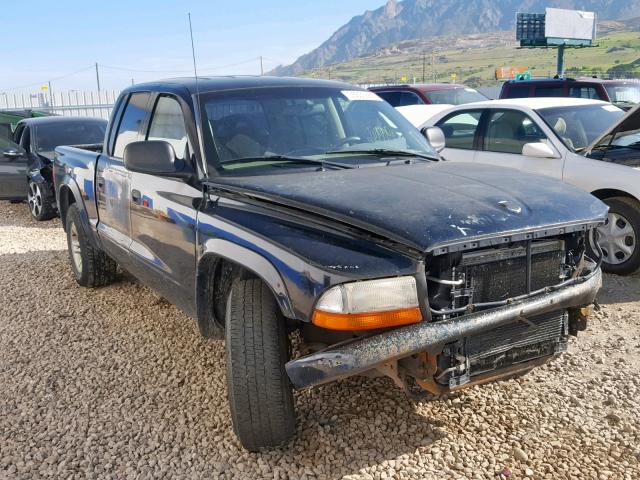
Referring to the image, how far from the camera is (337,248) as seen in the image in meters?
2.64

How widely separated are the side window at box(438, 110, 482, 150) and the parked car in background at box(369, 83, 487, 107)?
17.0ft

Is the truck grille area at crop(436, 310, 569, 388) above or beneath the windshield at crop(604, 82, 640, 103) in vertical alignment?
beneath

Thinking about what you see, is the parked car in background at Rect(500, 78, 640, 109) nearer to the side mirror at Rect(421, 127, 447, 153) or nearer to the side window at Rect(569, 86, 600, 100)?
the side window at Rect(569, 86, 600, 100)

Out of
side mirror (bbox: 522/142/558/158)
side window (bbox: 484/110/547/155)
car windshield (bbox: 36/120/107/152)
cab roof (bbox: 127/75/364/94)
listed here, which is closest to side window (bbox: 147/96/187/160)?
cab roof (bbox: 127/75/364/94)

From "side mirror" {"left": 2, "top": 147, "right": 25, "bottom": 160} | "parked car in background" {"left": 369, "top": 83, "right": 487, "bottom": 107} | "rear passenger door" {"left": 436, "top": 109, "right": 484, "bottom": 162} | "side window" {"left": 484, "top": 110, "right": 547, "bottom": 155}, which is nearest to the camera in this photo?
"side window" {"left": 484, "top": 110, "right": 547, "bottom": 155}

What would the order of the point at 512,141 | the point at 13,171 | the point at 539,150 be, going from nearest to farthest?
1. the point at 539,150
2. the point at 512,141
3. the point at 13,171

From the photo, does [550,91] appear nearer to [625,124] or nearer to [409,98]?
[409,98]

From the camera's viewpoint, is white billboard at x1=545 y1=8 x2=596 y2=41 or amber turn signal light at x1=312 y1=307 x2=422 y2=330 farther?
Result: white billboard at x1=545 y1=8 x2=596 y2=41

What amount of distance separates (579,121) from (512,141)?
71 centimetres

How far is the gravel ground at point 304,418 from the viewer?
9.99 feet

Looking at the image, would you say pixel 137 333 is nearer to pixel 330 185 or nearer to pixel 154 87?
pixel 154 87

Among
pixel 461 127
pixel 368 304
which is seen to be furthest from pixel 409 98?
pixel 368 304

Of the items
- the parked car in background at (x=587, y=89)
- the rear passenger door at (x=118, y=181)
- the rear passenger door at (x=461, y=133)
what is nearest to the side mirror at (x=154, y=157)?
the rear passenger door at (x=118, y=181)

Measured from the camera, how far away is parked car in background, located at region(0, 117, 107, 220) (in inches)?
371
